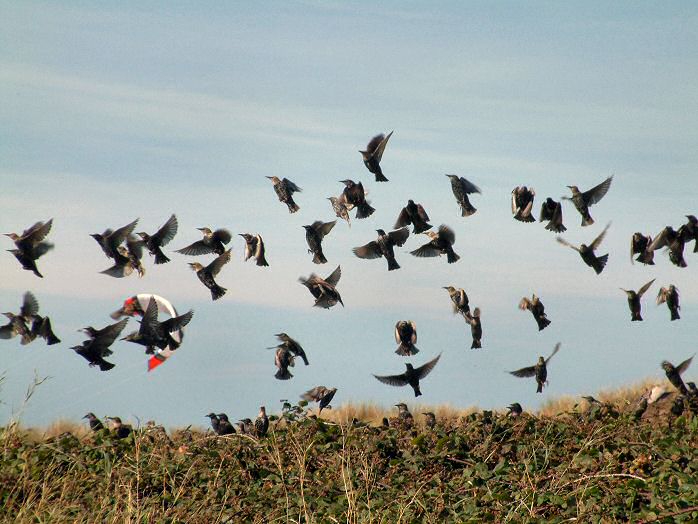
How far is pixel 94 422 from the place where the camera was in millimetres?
12734

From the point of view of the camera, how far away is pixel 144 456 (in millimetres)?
10766

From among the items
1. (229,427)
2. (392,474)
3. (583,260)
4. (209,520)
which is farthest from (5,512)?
(583,260)

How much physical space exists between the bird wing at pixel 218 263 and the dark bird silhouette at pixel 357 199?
2111 millimetres

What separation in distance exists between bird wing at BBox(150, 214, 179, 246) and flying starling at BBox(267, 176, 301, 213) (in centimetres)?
189

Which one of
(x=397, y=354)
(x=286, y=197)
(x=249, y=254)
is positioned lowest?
(x=397, y=354)

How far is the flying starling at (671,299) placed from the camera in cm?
1434

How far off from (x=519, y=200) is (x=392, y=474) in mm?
5669

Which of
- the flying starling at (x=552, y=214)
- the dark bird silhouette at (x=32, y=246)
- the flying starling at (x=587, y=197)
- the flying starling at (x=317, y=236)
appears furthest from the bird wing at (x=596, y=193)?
the dark bird silhouette at (x=32, y=246)

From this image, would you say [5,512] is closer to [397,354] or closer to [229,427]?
[229,427]

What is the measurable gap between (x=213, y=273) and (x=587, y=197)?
21.5 feet

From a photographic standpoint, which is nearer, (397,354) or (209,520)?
(209,520)

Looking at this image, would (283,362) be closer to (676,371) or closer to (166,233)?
(166,233)

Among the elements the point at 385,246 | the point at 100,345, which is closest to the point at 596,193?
the point at 385,246

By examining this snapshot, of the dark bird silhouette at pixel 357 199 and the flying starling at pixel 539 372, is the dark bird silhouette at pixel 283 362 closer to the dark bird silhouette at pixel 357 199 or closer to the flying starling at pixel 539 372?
the dark bird silhouette at pixel 357 199
